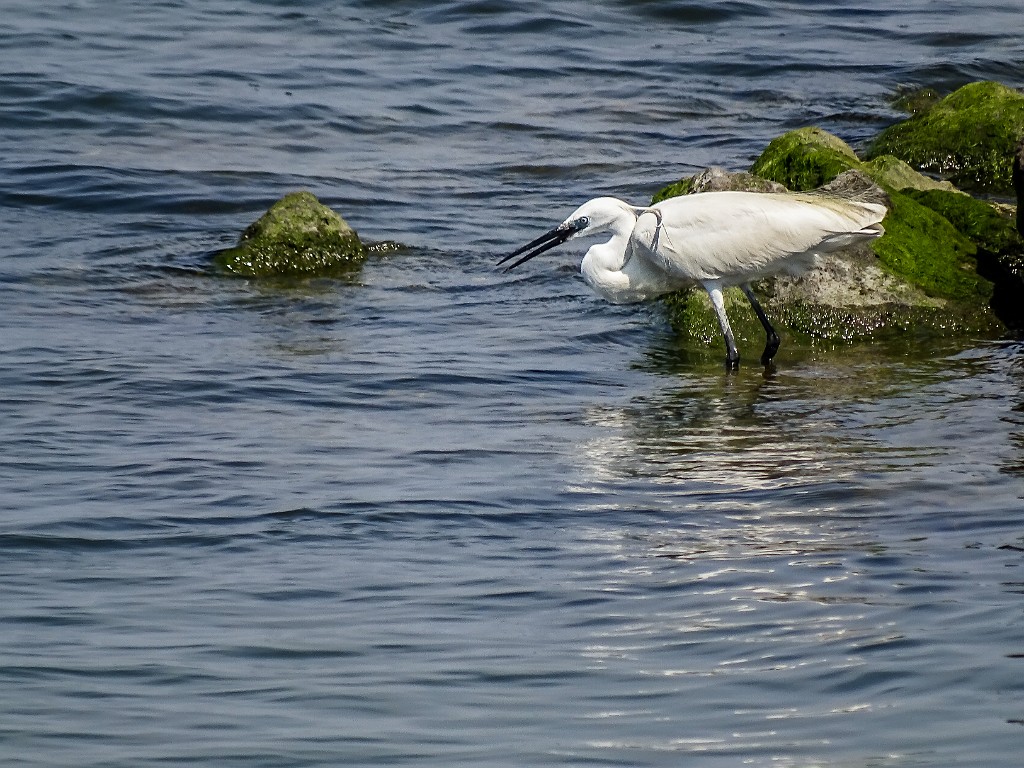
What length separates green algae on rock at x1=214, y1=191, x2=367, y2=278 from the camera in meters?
10.6

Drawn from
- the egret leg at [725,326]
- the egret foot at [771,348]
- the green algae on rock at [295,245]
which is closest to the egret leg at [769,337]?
the egret foot at [771,348]

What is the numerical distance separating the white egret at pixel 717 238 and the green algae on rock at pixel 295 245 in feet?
8.44

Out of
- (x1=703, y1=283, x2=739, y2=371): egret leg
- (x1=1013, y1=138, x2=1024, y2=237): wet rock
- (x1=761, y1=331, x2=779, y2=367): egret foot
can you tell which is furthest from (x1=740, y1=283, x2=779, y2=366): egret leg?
(x1=1013, y1=138, x2=1024, y2=237): wet rock

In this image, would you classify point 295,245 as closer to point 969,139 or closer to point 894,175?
point 894,175

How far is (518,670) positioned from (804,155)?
6377 millimetres

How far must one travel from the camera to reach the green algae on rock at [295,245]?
10.6 m

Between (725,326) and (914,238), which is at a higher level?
(914,238)

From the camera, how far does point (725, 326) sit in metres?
8.45

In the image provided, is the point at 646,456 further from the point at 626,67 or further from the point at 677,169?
the point at 626,67

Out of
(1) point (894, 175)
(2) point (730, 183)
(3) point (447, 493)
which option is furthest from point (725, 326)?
(3) point (447, 493)

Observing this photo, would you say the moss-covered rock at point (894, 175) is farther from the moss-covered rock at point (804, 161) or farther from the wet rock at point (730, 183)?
the wet rock at point (730, 183)

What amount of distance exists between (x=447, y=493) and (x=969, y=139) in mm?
7874

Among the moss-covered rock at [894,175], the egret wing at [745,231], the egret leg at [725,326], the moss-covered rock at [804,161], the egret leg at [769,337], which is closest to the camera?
the egret wing at [745,231]

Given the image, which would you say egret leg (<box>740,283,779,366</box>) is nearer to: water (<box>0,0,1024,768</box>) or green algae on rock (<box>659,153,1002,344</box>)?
water (<box>0,0,1024,768</box>)
